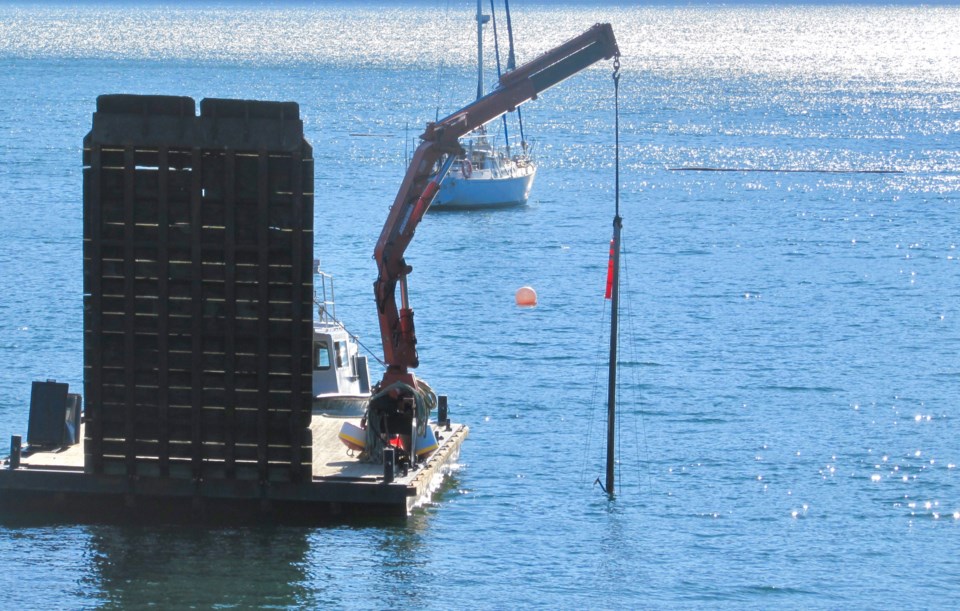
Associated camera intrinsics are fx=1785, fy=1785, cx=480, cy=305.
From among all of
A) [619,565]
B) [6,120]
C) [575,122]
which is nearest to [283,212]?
[619,565]

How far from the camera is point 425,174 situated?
1652 inches

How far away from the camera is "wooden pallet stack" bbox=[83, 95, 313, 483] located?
37.2 metres

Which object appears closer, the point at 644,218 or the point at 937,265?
the point at 937,265

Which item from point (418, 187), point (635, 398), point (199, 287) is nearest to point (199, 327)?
point (199, 287)

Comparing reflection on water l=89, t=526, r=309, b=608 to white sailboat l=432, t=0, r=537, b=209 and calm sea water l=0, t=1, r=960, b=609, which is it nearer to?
calm sea water l=0, t=1, r=960, b=609

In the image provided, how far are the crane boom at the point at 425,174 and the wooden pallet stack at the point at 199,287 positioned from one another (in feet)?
12.4

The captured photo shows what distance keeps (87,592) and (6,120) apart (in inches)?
4867

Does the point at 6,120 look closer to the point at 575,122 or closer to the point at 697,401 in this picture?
Answer: the point at 575,122

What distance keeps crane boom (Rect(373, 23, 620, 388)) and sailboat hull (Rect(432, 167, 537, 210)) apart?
58.1 m

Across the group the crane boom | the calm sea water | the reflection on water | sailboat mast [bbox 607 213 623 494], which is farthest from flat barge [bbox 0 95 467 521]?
sailboat mast [bbox 607 213 623 494]

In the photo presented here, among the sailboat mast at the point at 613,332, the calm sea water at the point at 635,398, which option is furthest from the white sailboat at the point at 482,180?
the sailboat mast at the point at 613,332

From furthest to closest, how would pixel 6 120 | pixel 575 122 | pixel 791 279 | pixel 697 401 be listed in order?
1. pixel 575 122
2. pixel 6 120
3. pixel 791 279
4. pixel 697 401

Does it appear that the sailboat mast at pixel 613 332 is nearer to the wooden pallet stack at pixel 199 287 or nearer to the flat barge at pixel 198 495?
the flat barge at pixel 198 495

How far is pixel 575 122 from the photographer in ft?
559
